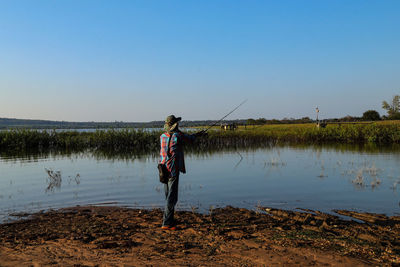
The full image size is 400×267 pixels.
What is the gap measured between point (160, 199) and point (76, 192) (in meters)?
4.14

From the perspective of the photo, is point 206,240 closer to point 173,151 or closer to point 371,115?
point 173,151

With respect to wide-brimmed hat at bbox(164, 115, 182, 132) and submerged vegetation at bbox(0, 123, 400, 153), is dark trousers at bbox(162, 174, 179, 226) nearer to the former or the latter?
wide-brimmed hat at bbox(164, 115, 182, 132)

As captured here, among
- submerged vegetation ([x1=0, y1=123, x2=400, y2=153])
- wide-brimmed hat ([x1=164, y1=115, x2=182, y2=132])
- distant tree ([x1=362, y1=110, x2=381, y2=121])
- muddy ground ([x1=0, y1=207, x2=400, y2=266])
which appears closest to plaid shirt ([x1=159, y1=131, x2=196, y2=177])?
wide-brimmed hat ([x1=164, y1=115, x2=182, y2=132])

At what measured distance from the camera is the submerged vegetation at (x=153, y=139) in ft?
117

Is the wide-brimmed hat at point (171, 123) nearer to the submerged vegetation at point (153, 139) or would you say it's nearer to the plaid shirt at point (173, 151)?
the plaid shirt at point (173, 151)

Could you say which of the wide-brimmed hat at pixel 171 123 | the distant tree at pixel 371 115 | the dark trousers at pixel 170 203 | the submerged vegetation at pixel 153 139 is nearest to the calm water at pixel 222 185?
the dark trousers at pixel 170 203

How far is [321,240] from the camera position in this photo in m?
6.59

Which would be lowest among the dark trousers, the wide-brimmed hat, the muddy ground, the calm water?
the calm water

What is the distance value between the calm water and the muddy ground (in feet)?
6.25

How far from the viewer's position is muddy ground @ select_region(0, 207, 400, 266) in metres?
5.83

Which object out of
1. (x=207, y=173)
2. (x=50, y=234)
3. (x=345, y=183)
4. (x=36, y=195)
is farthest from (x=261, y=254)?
(x=207, y=173)

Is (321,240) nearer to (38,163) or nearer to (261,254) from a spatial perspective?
(261,254)

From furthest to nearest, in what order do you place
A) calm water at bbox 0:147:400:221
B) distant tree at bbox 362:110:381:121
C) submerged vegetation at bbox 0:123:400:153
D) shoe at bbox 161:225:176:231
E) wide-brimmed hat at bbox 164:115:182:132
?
distant tree at bbox 362:110:381:121
submerged vegetation at bbox 0:123:400:153
calm water at bbox 0:147:400:221
wide-brimmed hat at bbox 164:115:182:132
shoe at bbox 161:225:176:231

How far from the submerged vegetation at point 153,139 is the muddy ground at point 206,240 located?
24.2m
